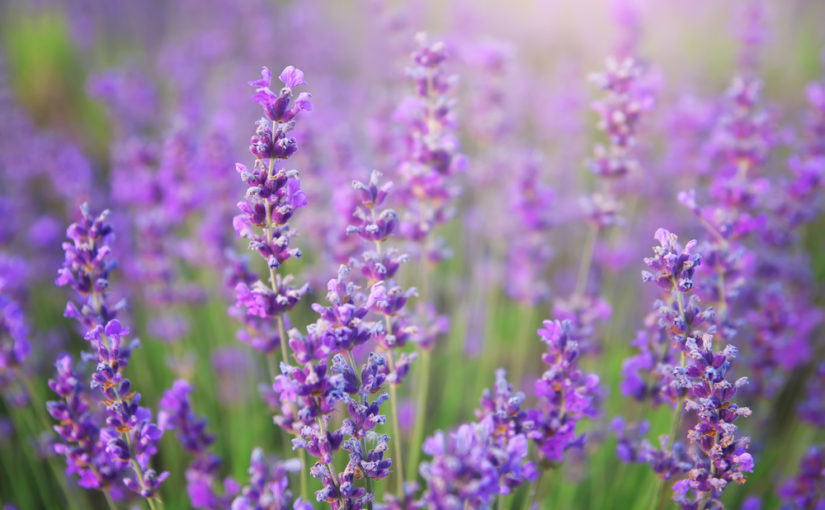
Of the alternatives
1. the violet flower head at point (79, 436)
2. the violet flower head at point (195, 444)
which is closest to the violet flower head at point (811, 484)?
the violet flower head at point (195, 444)

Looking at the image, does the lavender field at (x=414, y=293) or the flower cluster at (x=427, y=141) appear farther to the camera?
the flower cluster at (x=427, y=141)

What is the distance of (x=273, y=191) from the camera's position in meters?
1.39

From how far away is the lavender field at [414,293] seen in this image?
143 cm

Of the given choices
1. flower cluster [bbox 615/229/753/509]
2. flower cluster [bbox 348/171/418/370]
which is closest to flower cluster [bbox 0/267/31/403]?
flower cluster [bbox 348/171/418/370]

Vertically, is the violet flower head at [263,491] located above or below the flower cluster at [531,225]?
below

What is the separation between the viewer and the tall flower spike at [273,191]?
1.38 m

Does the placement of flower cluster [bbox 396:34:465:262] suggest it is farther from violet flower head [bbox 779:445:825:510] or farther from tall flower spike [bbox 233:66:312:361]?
violet flower head [bbox 779:445:825:510]

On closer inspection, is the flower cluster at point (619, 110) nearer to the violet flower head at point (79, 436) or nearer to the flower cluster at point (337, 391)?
the flower cluster at point (337, 391)

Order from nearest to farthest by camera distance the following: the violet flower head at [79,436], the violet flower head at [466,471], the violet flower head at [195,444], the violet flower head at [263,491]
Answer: the violet flower head at [466,471], the violet flower head at [263,491], the violet flower head at [79,436], the violet flower head at [195,444]

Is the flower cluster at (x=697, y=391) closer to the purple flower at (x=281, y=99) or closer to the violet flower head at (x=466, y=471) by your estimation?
the violet flower head at (x=466, y=471)

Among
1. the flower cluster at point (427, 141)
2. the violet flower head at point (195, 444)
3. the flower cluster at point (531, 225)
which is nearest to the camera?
the violet flower head at point (195, 444)

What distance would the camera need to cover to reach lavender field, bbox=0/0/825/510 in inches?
56.1

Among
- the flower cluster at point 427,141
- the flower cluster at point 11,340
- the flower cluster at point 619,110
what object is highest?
the flower cluster at point 619,110

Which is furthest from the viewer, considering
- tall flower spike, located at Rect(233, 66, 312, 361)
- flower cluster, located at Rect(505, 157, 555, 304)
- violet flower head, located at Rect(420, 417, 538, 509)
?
flower cluster, located at Rect(505, 157, 555, 304)
